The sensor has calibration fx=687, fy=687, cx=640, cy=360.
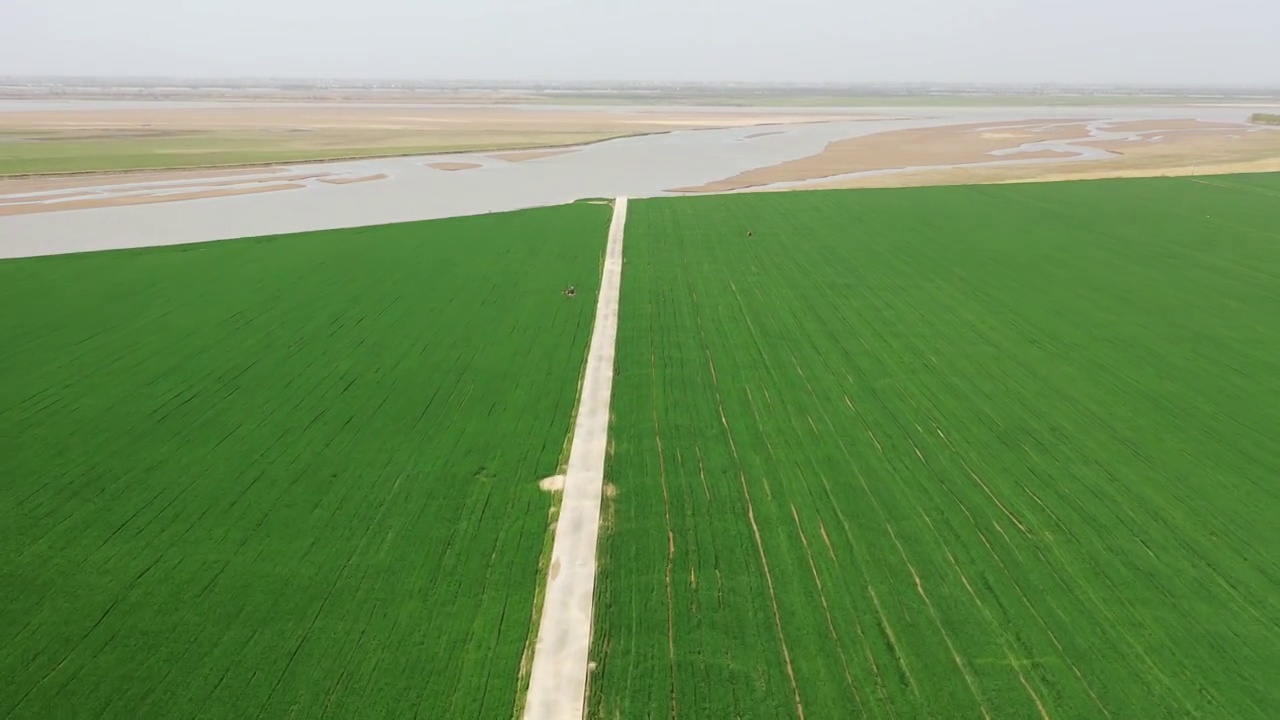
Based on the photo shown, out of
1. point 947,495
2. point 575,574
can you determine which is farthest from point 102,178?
point 947,495

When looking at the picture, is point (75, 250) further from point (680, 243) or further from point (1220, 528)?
point (1220, 528)

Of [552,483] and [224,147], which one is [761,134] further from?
[552,483]

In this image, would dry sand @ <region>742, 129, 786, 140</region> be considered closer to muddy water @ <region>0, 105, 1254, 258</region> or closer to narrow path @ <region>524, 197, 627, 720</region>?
muddy water @ <region>0, 105, 1254, 258</region>

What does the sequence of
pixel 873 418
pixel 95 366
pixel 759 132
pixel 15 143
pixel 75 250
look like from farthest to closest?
1. pixel 759 132
2. pixel 15 143
3. pixel 75 250
4. pixel 95 366
5. pixel 873 418

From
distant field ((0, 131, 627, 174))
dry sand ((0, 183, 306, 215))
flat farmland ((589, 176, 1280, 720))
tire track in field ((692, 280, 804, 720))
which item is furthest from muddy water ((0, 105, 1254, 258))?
tire track in field ((692, 280, 804, 720))

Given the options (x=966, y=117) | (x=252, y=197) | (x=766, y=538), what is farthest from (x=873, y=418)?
(x=966, y=117)

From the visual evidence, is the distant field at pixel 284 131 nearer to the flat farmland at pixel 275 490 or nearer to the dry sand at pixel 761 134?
the dry sand at pixel 761 134
